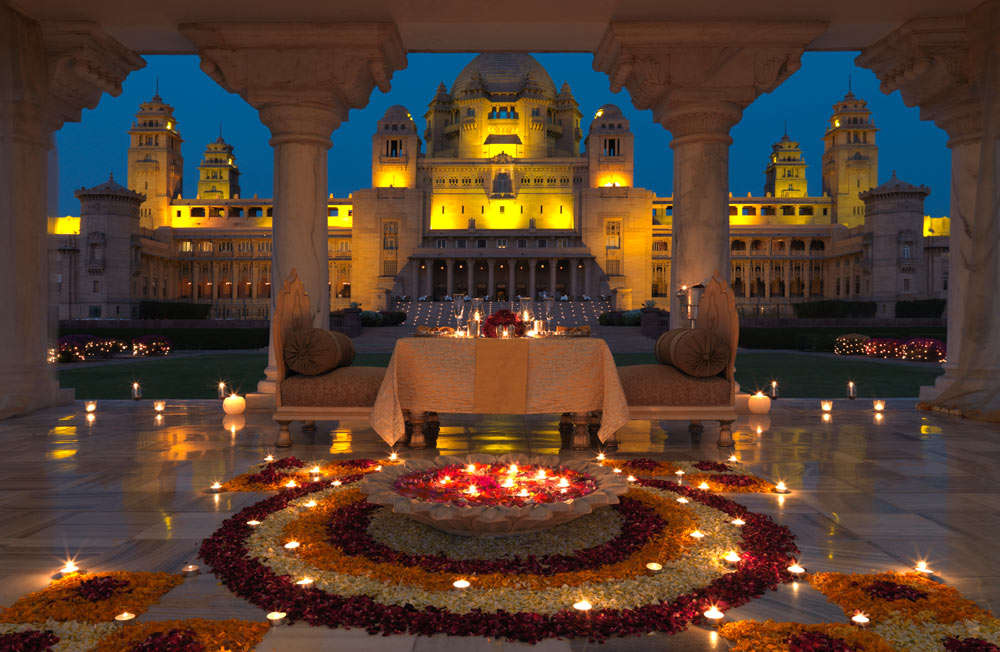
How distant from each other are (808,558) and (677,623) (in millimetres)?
1146

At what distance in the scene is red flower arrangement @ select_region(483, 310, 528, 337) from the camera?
6242 mm

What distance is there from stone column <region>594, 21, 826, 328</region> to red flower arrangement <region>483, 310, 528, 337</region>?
3025 millimetres

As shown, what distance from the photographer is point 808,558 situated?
3242mm

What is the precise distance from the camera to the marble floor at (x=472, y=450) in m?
2.75

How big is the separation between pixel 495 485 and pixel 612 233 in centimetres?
5710

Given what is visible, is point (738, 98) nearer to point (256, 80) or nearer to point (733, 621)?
point (256, 80)

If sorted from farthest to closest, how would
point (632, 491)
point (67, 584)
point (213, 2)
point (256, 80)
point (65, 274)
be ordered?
1. point (65, 274)
2. point (256, 80)
3. point (213, 2)
4. point (632, 491)
5. point (67, 584)

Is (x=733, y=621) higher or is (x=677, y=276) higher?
(x=677, y=276)

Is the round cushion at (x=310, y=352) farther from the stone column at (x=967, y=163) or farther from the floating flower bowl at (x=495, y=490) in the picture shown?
the stone column at (x=967, y=163)

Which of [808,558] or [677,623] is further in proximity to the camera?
[808,558]

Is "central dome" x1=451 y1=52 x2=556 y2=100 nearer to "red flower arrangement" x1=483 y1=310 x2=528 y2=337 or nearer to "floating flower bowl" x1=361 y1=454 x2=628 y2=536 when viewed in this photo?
"red flower arrangement" x1=483 y1=310 x2=528 y2=337

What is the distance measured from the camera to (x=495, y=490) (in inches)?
139

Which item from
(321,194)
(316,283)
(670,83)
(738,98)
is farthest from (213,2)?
(738,98)

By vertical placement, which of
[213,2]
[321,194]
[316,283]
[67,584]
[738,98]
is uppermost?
[213,2]
